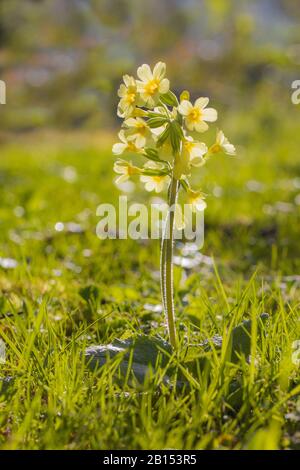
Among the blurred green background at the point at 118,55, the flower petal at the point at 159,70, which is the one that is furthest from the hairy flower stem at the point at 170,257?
the blurred green background at the point at 118,55

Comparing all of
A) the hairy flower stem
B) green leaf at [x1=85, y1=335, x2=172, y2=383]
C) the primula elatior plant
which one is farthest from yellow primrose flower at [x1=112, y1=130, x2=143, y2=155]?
green leaf at [x1=85, y1=335, x2=172, y2=383]

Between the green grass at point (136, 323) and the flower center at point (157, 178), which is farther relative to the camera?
the flower center at point (157, 178)

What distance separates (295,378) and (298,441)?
0.48 ft

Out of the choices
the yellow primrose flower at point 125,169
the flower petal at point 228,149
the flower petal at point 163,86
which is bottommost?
the yellow primrose flower at point 125,169

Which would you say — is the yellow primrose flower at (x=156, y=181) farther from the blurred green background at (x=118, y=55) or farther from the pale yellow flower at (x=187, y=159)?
the blurred green background at (x=118, y=55)

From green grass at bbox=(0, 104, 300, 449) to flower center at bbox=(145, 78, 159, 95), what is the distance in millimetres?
244

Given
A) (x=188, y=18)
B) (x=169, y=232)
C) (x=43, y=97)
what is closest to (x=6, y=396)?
(x=169, y=232)

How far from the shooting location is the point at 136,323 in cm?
146

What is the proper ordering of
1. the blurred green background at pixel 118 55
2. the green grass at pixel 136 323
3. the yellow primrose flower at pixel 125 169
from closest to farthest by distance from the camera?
the green grass at pixel 136 323 < the yellow primrose flower at pixel 125 169 < the blurred green background at pixel 118 55

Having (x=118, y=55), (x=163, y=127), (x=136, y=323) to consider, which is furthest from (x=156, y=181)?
(x=118, y=55)

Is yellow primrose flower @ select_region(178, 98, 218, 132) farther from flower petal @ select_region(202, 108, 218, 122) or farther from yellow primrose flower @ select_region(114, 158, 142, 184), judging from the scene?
yellow primrose flower @ select_region(114, 158, 142, 184)

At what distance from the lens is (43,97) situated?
1595 cm

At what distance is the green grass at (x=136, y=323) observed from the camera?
1061 millimetres
